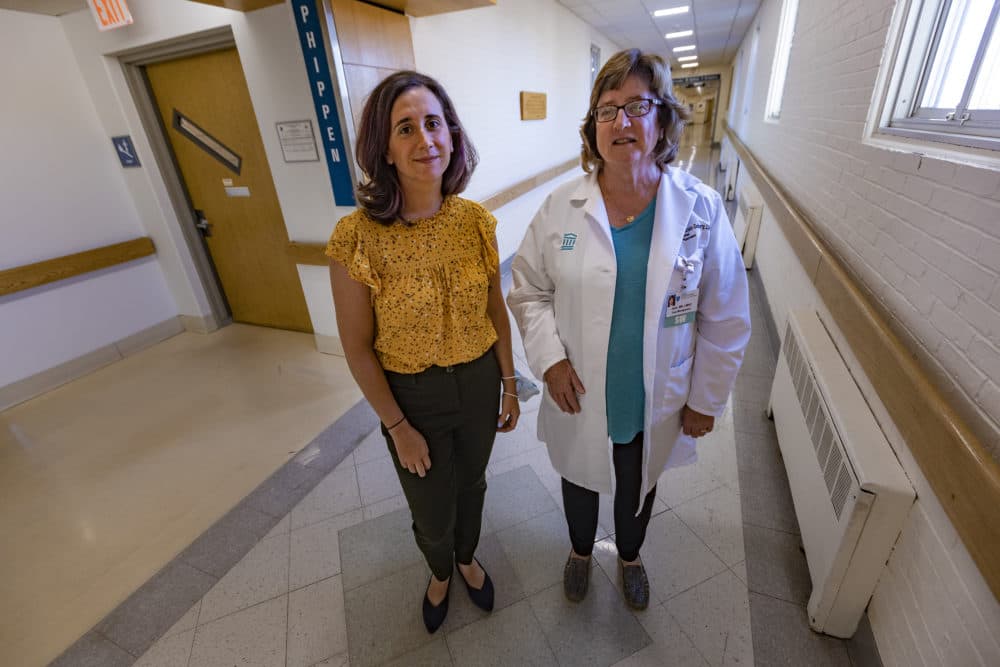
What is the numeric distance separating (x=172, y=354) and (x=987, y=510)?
4.68 meters

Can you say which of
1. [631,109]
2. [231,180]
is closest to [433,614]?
[631,109]

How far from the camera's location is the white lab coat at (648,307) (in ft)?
3.77

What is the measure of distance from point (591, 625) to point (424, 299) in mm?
1264

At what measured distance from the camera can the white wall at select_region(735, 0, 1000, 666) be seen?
97 cm

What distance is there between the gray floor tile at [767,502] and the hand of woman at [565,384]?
44.9 inches

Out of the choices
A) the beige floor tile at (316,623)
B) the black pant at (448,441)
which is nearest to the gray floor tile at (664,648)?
the black pant at (448,441)

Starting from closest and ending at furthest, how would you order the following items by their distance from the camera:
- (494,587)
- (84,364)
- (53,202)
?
(494,587), (53,202), (84,364)

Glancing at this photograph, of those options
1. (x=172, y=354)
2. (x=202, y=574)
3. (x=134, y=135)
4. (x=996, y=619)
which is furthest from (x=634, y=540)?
(x=134, y=135)

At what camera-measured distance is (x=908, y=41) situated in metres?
1.68

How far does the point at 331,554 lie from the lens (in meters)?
1.83

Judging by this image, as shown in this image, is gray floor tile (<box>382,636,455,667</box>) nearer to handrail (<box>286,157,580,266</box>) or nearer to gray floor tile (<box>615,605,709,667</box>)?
gray floor tile (<box>615,605,709,667</box>)

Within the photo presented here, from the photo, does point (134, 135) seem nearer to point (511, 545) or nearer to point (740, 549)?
point (511, 545)

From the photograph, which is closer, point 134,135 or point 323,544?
point 323,544

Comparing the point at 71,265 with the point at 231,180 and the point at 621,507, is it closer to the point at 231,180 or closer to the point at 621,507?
the point at 231,180
